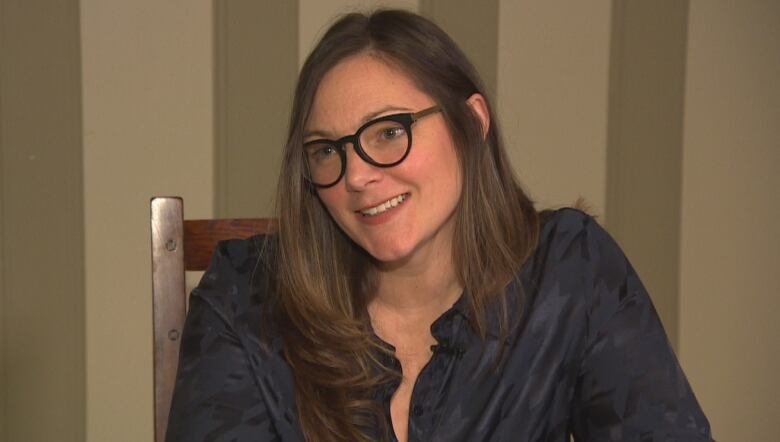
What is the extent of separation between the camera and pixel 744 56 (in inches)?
89.0

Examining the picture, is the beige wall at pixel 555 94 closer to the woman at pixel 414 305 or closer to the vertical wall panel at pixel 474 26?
the vertical wall panel at pixel 474 26

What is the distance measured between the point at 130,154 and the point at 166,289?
70 cm

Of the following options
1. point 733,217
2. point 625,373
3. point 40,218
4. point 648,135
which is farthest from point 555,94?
point 40,218

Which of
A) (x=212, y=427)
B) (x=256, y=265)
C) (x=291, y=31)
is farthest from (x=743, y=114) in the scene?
(x=212, y=427)

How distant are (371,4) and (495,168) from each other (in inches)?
35.9

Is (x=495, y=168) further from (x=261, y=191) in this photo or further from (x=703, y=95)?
(x=703, y=95)

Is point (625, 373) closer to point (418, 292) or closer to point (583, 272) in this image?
point (583, 272)


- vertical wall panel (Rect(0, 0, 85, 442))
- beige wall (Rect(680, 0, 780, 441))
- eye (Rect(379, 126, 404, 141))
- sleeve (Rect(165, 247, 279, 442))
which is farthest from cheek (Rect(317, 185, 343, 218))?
beige wall (Rect(680, 0, 780, 441))

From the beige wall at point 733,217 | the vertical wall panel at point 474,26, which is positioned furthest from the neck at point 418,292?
the beige wall at point 733,217

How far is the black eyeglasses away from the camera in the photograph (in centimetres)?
114

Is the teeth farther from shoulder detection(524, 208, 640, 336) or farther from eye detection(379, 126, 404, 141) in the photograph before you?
shoulder detection(524, 208, 640, 336)

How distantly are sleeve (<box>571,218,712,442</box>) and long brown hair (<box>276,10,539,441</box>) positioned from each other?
0.13 meters

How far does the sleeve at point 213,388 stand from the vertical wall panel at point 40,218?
33.0 inches

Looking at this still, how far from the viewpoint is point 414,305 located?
1.31 m
